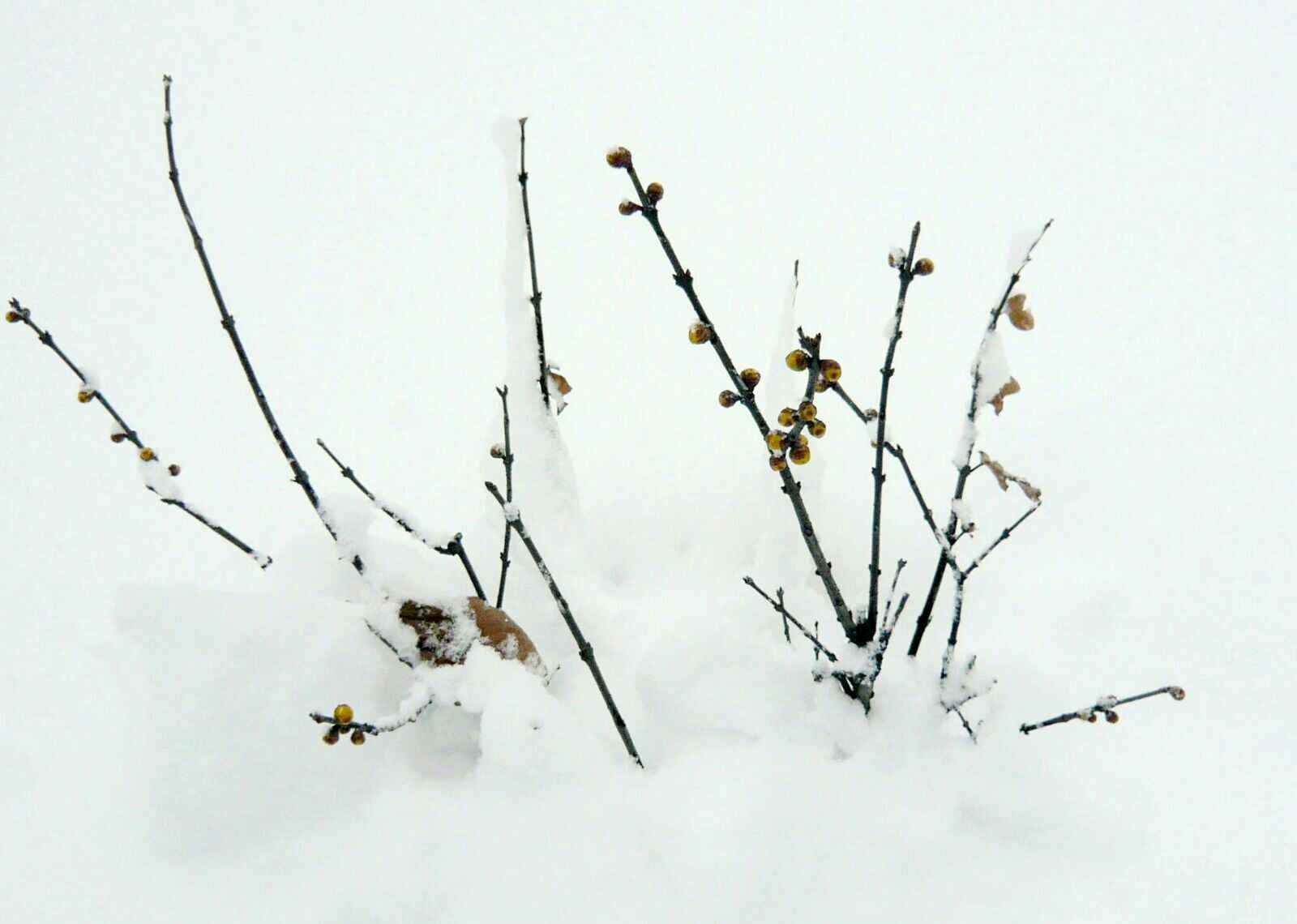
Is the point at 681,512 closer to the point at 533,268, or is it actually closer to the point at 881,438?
the point at 533,268

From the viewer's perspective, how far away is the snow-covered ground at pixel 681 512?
1.02 m

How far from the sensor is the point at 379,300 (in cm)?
327

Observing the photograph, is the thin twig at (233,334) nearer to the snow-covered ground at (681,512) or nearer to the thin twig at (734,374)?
the snow-covered ground at (681,512)

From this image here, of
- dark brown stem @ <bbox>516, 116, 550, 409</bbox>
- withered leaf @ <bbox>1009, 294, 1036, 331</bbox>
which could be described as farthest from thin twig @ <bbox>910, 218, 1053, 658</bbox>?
dark brown stem @ <bbox>516, 116, 550, 409</bbox>

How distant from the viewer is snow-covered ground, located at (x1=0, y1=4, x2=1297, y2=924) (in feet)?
3.36

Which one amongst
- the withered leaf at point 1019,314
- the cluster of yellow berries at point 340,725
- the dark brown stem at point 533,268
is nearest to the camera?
the cluster of yellow berries at point 340,725

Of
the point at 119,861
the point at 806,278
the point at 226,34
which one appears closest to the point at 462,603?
the point at 119,861

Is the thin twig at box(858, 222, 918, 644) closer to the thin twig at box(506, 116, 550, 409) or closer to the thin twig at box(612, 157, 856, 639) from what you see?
the thin twig at box(612, 157, 856, 639)

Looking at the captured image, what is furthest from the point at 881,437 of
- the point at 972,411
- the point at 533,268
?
the point at 533,268

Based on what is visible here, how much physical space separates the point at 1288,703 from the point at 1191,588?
8.7 inches

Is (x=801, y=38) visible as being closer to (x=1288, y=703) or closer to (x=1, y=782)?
(x=1288, y=703)

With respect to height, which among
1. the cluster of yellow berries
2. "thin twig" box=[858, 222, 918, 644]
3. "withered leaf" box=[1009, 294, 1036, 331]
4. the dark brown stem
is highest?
the dark brown stem

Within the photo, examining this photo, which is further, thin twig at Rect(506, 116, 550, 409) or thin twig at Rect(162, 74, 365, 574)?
thin twig at Rect(506, 116, 550, 409)

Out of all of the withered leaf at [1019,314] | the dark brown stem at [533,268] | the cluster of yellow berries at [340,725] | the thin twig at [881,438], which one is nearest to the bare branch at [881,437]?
the thin twig at [881,438]
